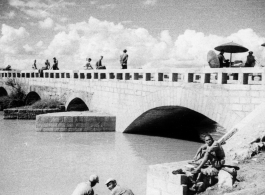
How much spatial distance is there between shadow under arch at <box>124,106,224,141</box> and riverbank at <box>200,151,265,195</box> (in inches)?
259

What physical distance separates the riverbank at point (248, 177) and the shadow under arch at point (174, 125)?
658cm

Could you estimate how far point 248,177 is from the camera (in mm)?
4895

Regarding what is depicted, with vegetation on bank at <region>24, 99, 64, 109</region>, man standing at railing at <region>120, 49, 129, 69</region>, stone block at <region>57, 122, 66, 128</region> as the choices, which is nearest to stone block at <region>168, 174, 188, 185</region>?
man standing at railing at <region>120, 49, 129, 69</region>

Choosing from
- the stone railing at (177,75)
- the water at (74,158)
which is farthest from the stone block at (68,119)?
the stone railing at (177,75)

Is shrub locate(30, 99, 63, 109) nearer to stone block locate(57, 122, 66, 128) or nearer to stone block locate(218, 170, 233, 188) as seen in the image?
stone block locate(57, 122, 66, 128)

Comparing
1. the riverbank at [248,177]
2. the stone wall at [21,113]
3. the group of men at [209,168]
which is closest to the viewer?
the riverbank at [248,177]

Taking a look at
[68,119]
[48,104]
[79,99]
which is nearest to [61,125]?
[68,119]

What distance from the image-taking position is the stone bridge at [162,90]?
7.97 meters

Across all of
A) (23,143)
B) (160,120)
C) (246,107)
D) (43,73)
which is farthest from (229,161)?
(43,73)

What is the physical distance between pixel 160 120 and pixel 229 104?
564 cm

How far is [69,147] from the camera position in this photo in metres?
11.3

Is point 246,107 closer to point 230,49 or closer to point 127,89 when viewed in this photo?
point 230,49

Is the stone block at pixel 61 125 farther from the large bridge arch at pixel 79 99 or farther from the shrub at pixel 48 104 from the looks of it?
the shrub at pixel 48 104

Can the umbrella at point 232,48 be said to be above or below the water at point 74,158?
above
